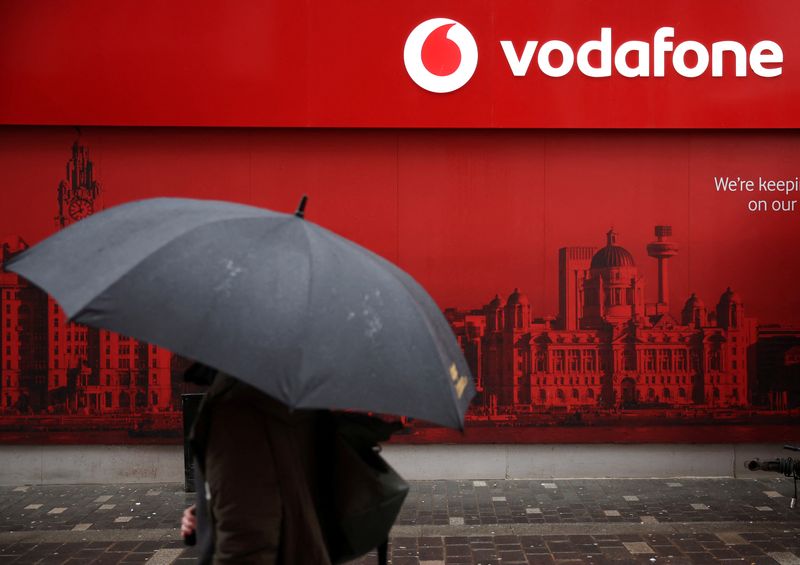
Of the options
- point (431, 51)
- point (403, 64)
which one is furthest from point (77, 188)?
point (431, 51)

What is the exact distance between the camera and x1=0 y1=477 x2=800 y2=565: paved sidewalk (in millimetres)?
5883

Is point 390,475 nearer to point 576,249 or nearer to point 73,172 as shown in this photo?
point 576,249

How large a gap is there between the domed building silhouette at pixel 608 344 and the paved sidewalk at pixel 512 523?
2.91ft

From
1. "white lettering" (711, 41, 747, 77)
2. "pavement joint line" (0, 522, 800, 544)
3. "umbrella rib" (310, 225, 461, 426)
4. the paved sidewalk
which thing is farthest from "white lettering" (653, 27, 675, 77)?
"umbrella rib" (310, 225, 461, 426)

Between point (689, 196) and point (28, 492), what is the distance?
7446mm

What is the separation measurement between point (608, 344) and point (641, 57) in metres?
3.01

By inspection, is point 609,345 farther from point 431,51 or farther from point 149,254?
point 149,254

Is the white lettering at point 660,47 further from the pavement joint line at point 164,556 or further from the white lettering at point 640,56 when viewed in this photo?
the pavement joint line at point 164,556

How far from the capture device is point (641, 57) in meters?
8.02

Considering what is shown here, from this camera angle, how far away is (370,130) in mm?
8141

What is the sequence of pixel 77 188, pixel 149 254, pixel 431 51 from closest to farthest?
pixel 149 254
pixel 431 51
pixel 77 188

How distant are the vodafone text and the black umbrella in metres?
5.80

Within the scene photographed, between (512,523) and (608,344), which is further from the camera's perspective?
(608,344)

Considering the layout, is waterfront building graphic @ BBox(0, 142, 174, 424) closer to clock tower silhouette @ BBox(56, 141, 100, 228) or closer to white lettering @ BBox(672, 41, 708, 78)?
clock tower silhouette @ BBox(56, 141, 100, 228)
